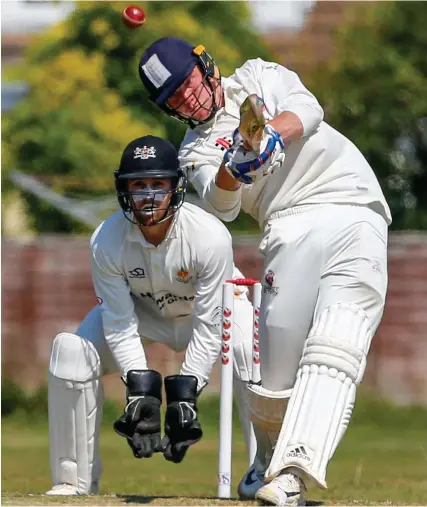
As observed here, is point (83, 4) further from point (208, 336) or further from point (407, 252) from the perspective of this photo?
point (208, 336)

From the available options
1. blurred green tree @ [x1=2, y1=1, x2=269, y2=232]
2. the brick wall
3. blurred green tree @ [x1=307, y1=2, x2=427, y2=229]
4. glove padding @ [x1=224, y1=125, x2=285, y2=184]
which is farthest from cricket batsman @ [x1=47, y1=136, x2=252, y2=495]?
blurred green tree @ [x1=307, y1=2, x2=427, y2=229]

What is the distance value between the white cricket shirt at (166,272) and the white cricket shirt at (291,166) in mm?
242

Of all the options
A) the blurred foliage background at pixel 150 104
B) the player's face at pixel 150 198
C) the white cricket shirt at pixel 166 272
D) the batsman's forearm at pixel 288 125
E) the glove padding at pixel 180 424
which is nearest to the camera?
the batsman's forearm at pixel 288 125

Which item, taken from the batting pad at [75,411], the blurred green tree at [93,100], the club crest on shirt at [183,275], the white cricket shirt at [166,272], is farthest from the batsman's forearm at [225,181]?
the blurred green tree at [93,100]

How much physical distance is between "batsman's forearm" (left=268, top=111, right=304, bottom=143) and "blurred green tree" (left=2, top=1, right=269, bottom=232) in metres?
9.29

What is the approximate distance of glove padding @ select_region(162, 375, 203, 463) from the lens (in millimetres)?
5855

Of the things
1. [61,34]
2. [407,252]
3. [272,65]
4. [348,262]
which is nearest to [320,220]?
[348,262]

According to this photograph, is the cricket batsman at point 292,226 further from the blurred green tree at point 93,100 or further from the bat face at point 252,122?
the blurred green tree at point 93,100

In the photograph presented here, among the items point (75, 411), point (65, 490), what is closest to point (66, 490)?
point (65, 490)

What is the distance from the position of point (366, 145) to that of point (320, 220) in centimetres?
954

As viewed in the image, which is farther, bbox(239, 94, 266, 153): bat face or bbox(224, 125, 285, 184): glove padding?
bbox(224, 125, 285, 184): glove padding

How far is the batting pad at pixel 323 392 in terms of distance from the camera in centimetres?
539

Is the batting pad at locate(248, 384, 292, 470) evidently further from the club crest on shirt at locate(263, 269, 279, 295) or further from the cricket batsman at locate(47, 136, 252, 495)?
the club crest on shirt at locate(263, 269, 279, 295)

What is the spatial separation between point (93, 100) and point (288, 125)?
33.3 ft
